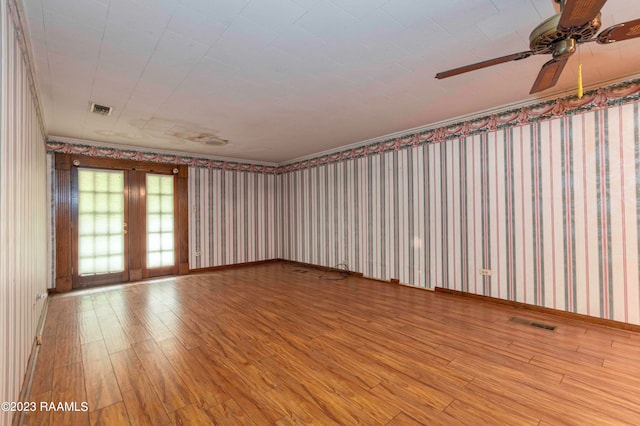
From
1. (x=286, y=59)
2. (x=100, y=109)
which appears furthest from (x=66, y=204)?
(x=286, y=59)

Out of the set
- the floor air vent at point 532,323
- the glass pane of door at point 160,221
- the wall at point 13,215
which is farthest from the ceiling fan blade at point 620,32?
the glass pane of door at point 160,221

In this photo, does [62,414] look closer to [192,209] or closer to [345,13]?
[345,13]

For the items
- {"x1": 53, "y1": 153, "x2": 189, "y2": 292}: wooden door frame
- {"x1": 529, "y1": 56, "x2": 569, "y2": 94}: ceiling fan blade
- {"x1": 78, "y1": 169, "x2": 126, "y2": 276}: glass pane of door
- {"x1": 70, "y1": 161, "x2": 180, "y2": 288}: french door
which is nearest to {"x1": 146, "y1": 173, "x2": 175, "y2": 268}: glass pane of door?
{"x1": 70, "y1": 161, "x2": 180, "y2": 288}: french door

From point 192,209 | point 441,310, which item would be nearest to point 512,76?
point 441,310

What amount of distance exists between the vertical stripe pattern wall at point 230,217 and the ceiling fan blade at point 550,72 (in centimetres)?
629

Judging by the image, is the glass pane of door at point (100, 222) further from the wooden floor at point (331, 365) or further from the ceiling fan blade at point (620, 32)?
the ceiling fan blade at point (620, 32)

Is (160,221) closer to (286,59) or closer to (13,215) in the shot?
(13,215)

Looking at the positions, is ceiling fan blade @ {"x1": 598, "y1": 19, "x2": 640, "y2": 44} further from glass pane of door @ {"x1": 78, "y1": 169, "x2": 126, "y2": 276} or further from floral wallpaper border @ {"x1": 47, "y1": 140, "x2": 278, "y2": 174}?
glass pane of door @ {"x1": 78, "y1": 169, "x2": 126, "y2": 276}

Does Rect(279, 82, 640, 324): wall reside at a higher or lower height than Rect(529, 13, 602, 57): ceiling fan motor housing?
lower

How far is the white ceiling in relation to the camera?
6.79 ft

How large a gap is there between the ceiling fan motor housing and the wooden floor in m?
2.42

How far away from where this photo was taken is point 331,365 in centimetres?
248

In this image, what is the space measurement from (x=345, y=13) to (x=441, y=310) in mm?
3618

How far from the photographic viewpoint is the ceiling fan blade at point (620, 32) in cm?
164
